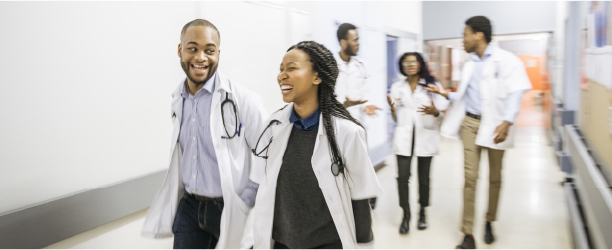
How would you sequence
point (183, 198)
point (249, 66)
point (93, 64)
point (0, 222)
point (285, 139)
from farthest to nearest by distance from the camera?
1. point (249, 66)
2. point (93, 64)
3. point (183, 198)
4. point (0, 222)
5. point (285, 139)

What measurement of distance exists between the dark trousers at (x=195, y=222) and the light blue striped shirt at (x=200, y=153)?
62 millimetres

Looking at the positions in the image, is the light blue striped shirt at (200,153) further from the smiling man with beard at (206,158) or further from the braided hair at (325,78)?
the braided hair at (325,78)

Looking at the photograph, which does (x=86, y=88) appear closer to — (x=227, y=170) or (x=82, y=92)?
(x=82, y=92)

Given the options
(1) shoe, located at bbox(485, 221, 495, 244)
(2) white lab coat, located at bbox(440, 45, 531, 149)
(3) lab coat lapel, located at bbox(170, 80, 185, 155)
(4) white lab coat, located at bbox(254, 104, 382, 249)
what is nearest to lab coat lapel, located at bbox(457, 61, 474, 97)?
(2) white lab coat, located at bbox(440, 45, 531, 149)

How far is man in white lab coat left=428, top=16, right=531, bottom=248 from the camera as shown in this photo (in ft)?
11.3

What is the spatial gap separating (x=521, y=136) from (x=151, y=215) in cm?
936

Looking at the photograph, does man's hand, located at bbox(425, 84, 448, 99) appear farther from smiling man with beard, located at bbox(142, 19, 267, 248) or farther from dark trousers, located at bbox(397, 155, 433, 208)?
smiling man with beard, located at bbox(142, 19, 267, 248)

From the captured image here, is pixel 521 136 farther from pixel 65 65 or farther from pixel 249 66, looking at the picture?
pixel 65 65

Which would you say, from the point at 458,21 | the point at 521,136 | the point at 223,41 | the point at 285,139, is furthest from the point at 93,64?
the point at 521,136

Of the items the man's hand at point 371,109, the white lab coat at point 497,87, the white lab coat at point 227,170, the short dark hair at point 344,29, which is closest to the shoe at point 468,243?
the white lab coat at point 497,87

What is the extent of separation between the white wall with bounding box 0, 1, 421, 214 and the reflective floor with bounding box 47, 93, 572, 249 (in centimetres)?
40

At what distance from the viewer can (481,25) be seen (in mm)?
3529

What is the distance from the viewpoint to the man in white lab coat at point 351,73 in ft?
14.8

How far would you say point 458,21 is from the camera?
30.7ft
